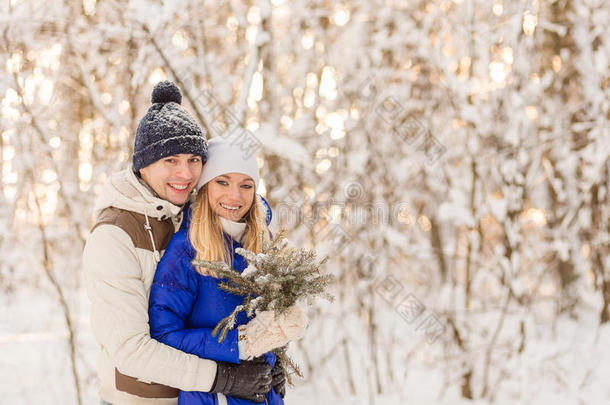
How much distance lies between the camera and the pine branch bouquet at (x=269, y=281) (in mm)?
1870

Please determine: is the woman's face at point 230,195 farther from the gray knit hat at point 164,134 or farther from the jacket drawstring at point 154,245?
the jacket drawstring at point 154,245

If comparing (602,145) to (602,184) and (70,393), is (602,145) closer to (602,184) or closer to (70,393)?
(602,184)

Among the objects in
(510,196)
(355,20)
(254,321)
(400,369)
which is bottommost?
(400,369)

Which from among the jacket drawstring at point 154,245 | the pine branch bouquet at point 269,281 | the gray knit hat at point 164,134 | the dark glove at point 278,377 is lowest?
the dark glove at point 278,377

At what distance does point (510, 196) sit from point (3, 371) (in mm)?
5989

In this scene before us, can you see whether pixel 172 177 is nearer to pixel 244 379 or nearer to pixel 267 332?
pixel 267 332

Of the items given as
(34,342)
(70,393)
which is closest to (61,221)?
(70,393)

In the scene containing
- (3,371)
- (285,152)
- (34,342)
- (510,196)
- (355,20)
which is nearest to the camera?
(285,152)

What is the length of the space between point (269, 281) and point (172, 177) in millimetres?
599

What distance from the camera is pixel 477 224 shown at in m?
5.03

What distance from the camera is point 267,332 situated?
1.89 m
